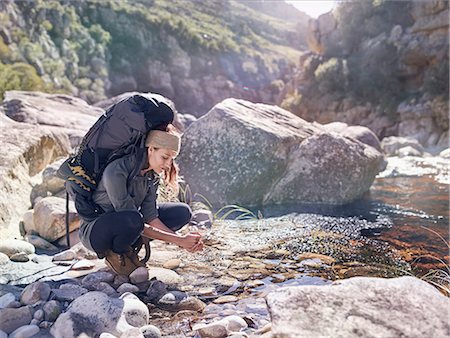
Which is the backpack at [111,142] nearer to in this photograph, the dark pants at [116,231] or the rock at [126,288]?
the dark pants at [116,231]

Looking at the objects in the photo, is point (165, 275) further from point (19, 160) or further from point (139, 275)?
point (19, 160)

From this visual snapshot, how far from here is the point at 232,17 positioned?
219ft

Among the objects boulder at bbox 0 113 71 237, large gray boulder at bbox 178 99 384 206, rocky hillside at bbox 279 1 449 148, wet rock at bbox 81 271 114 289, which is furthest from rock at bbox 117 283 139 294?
rocky hillside at bbox 279 1 449 148

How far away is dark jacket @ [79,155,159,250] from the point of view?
2352mm

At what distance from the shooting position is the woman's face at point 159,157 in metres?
2.42

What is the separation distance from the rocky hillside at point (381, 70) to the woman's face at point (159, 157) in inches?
583

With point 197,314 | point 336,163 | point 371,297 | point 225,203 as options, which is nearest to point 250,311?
point 197,314

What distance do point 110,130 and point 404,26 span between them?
22758 mm

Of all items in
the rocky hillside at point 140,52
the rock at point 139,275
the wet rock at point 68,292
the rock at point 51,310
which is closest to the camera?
the rock at point 51,310

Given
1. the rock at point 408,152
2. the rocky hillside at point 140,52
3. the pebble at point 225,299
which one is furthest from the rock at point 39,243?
the rocky hillside at point 140,52

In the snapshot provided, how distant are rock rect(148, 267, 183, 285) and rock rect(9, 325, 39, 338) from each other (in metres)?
0.86

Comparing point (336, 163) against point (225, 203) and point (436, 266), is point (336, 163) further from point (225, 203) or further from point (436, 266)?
point (436, 266)

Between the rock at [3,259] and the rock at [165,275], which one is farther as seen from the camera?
the rock at [3,259]

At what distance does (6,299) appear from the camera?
2234 mm
